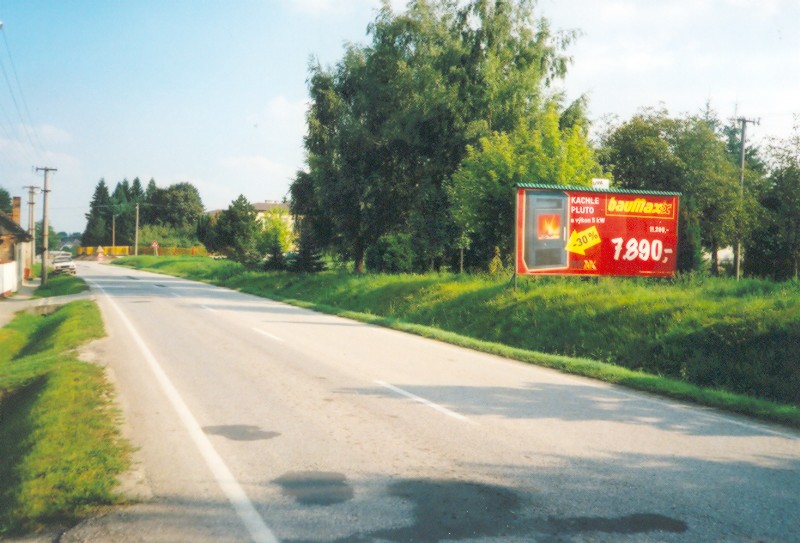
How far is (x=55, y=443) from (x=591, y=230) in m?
15.0

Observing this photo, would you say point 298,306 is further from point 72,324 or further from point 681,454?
A: point 681,454

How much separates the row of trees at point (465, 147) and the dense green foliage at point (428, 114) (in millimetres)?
65

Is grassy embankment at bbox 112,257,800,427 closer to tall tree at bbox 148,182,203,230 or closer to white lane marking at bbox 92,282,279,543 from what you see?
white lane marking at bbox 92,282,279,543

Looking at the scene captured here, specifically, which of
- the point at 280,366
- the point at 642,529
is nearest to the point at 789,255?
the point at 280,366

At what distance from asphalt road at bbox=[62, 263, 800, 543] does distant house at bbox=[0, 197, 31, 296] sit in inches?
1101

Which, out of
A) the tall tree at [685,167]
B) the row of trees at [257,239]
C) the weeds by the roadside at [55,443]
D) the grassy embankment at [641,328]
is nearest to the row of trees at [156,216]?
the row of trees at [257,239]

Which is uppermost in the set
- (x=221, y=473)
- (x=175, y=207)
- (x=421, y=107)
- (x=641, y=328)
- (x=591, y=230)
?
(x=175, y=207)

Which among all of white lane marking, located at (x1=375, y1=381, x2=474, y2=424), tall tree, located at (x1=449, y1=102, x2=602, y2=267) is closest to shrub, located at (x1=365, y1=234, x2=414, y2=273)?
tall tree, located at (x1=449, y1=102, x2=602, y2=267)

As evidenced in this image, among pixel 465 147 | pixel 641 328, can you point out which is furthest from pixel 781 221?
A: pixel 641 328

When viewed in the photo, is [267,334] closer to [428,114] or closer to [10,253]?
[428,114]

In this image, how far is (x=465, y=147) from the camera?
30.9m

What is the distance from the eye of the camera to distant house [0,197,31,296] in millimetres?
35531

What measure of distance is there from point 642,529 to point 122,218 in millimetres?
141102

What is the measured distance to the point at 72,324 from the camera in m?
18.4
